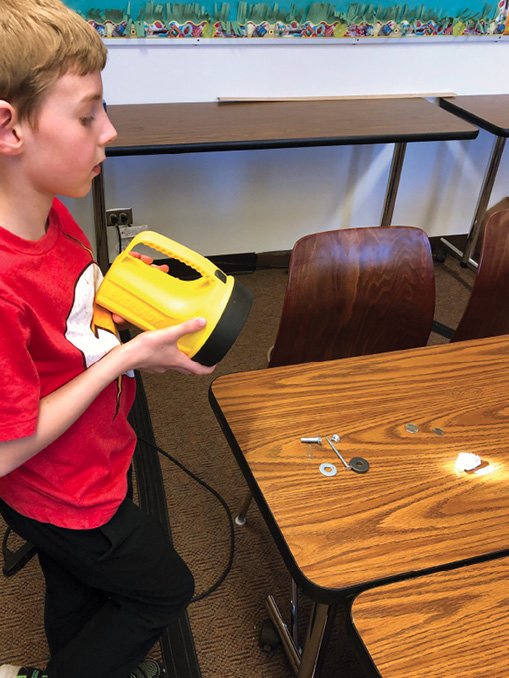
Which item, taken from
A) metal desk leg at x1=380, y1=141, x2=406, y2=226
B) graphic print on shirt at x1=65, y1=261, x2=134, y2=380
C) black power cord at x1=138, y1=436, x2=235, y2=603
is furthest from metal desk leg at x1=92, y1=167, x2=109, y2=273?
graphic print on shirt at x1=65, y1=261, x2=134, y2=380

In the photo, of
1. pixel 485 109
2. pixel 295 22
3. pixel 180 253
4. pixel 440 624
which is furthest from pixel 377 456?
pixel 485 109

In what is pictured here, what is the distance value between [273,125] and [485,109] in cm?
102

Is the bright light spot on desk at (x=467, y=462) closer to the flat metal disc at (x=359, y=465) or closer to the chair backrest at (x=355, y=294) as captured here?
the flat metal disc at (x=359, y=465)

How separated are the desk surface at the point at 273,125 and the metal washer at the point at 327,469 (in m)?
1.37

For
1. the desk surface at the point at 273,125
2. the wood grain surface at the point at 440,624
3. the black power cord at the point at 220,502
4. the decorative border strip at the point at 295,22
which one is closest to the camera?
the wood grain surface at the point at 440,624

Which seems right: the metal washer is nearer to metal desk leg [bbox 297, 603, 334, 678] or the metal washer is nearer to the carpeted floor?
metal desk leg [bbox 297, 603, 334, 678]

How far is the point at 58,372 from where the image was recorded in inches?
32.3

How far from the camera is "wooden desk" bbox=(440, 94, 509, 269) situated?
2.39 meters

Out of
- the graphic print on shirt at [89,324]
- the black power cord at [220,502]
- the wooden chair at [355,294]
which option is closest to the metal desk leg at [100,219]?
the black power cord at [220,502]

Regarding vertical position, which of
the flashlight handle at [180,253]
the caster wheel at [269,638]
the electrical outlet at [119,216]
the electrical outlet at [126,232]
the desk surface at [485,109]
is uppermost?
the flashlight handle at [180,253]

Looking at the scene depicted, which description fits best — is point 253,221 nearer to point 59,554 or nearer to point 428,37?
point 428,37

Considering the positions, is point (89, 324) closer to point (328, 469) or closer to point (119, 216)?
point (328, 469)

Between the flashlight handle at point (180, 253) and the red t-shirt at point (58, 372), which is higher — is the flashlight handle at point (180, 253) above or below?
above

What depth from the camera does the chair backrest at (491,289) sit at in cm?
148
